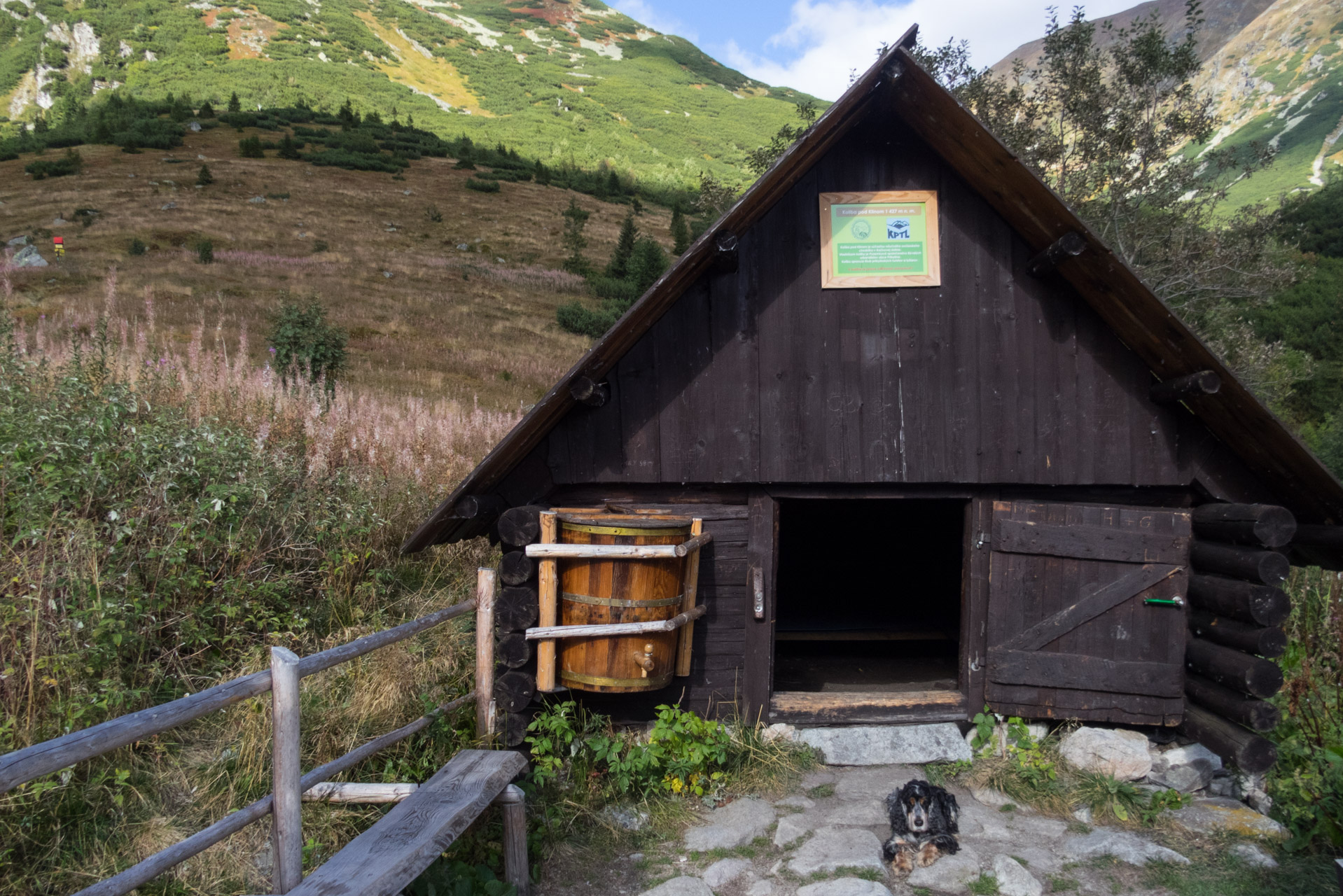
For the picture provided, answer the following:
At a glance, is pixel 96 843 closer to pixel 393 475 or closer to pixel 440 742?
pixel 440 742

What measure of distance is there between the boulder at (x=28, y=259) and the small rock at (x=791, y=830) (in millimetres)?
24215

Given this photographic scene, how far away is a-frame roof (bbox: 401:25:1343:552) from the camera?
15.2 feet

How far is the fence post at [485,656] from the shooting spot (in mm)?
4930

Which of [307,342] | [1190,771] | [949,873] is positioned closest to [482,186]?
[307,342]

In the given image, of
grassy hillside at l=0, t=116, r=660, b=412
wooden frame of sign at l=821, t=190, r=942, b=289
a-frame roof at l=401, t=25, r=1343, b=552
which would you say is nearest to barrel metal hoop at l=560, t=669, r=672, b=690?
a-frame roof at l=401, t=25, r=1343, b=552

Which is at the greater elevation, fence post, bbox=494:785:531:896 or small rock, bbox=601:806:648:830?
fence post, bbox=494:785:531:896

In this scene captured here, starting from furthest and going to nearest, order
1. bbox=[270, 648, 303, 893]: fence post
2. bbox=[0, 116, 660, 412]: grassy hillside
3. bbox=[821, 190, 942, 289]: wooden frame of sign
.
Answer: bbox=[0, 116, 660, 412]: grassy hillside
bbox=[821, 190, 942, 289]: wooden frame of sign
bbox=[270, 648, 303, 893]: fence post

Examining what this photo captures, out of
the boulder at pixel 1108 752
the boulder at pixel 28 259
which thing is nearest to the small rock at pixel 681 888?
the boulder at pixel 1108 752

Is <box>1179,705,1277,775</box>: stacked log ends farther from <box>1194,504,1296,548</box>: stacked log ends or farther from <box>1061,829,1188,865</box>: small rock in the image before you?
<box>1194,504,1296,548</box>: stacked log ends

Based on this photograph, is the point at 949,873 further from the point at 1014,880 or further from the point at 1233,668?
the point at 1233,668

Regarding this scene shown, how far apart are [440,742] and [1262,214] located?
21.3 m

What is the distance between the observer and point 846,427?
17.1 ft

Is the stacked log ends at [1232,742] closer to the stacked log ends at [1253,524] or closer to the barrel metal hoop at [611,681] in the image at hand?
the stacked log ends at [1253,524]

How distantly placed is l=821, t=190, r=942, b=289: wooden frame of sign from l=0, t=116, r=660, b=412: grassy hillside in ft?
26.2
